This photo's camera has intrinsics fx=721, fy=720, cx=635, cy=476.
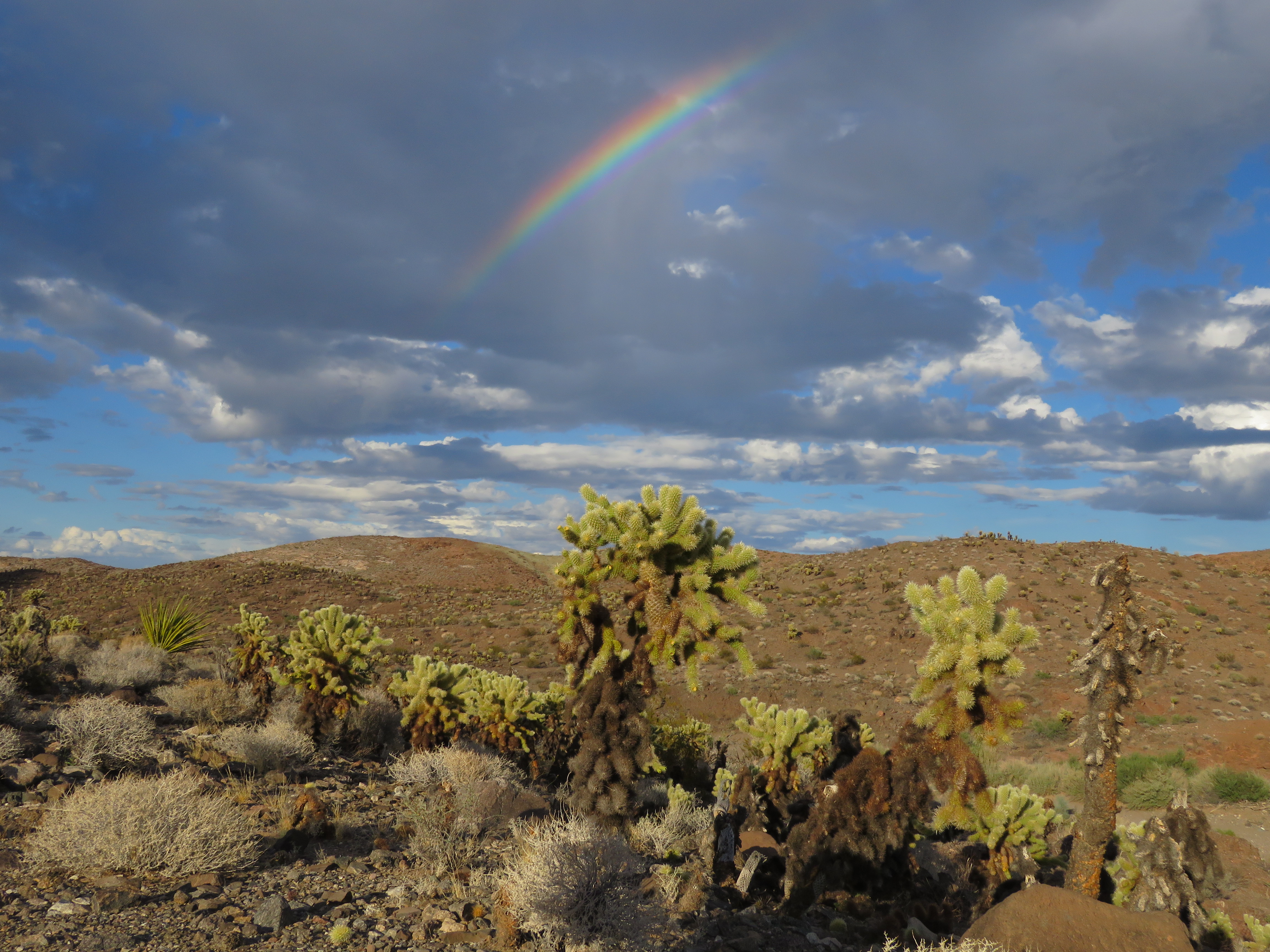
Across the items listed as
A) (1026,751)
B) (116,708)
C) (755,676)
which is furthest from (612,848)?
(755,676)

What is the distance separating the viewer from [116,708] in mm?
9648

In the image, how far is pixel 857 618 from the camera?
116 ft

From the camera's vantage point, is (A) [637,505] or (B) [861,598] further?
(B) [861,598]

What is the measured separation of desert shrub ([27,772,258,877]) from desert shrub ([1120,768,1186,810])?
59.1ft

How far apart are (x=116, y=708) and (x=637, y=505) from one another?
7494 millimetres

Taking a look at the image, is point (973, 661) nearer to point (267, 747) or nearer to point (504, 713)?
point (504, 713)

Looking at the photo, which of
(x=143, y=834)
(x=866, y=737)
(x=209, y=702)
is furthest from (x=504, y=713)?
(x=143, y=834)

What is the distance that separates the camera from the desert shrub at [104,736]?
29.2 ft

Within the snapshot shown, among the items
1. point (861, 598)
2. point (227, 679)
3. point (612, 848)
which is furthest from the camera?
point (861, 598)

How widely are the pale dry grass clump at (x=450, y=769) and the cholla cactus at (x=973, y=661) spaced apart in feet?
19.3

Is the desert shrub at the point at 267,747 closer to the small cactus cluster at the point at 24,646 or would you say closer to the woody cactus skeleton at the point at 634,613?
the woody cactus skeleton at the point at 634,613

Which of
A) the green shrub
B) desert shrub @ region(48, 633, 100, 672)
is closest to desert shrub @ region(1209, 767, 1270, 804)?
the green shrub

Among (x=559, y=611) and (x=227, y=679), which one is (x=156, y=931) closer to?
(x=559, y=611)

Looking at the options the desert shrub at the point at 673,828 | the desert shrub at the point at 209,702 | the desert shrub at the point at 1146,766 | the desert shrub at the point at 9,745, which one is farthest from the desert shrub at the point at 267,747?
the desert shrub at the point at 1146,766
